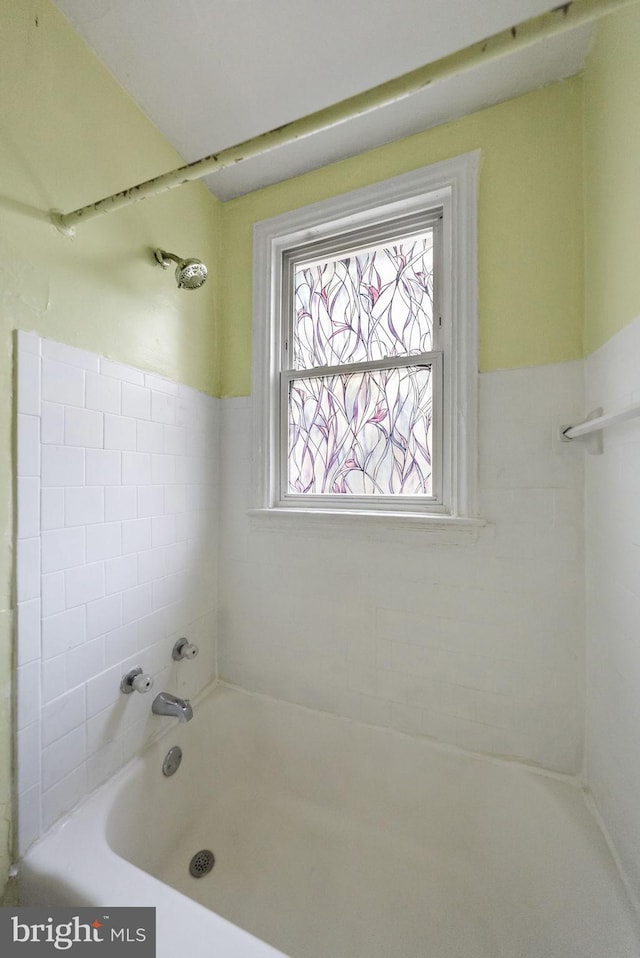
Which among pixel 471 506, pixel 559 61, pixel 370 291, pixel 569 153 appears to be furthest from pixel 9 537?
pixel 559 61

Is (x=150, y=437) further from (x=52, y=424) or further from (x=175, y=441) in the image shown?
(x=52, y=424)

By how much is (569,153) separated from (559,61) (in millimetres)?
246

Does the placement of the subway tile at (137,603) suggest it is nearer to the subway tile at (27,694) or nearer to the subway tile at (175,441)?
the subway tile at (27,694)

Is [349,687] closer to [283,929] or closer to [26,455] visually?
[283,929]

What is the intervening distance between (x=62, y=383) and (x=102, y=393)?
115 millimetres

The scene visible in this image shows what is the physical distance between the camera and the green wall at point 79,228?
820 mm

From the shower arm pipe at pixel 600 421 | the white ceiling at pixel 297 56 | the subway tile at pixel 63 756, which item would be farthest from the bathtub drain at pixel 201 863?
the white ceiling at pixel 297 56

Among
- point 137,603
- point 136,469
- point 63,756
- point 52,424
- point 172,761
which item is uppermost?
point 52,424

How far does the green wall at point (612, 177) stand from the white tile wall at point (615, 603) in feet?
0.32

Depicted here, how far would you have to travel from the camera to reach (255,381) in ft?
4.86

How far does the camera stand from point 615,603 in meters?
0.89

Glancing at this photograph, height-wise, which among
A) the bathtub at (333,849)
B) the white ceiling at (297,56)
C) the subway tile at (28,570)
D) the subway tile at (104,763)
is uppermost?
the white ceiling at (297,56)

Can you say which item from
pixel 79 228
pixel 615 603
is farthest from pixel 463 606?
pixel 79 228

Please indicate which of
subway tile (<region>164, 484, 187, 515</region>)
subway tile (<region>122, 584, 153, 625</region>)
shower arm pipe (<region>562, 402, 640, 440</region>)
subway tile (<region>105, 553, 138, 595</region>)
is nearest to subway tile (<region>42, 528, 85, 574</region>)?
subway tile (<region>105, 553, 138, 595</region>)
